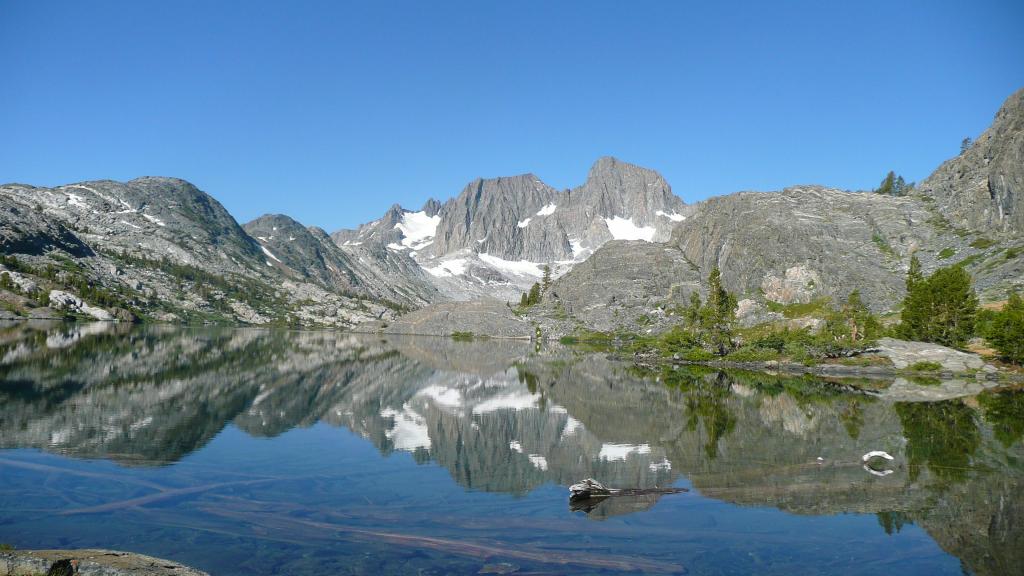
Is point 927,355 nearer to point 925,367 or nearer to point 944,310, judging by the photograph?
point 925,367

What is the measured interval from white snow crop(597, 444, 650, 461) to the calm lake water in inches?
15.6

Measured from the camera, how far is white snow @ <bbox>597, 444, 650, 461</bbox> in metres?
37.7

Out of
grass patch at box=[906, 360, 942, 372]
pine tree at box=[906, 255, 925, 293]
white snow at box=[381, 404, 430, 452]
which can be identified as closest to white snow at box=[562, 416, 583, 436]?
white snow at box=[381, 404, 430, 452]

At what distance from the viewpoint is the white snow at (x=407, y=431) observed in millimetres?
40438

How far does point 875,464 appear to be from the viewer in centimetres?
3472

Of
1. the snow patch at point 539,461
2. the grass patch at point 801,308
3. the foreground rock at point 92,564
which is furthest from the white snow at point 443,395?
the grass patch at point 801,308

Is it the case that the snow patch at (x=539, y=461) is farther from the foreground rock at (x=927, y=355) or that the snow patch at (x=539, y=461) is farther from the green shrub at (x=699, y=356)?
the green shrub at (x=699, y=356)

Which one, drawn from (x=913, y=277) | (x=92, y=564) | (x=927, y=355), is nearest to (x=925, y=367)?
(x=927, y=355)

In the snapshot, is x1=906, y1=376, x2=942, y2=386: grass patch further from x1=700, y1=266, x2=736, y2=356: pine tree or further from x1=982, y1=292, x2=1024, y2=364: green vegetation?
x1=700, y1=266, x2=736, y2=356: pine tree

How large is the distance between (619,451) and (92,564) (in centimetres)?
3057

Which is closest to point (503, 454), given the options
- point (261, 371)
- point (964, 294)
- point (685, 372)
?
point (261, 371)

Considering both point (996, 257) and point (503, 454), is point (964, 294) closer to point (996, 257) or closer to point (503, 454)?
point (996, 257)

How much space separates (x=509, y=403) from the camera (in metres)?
64.2

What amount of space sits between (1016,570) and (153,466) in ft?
118
